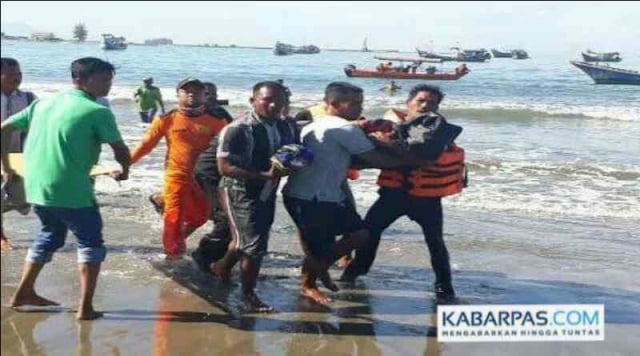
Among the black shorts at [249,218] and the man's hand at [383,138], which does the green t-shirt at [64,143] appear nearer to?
the black shorts at [249,218]

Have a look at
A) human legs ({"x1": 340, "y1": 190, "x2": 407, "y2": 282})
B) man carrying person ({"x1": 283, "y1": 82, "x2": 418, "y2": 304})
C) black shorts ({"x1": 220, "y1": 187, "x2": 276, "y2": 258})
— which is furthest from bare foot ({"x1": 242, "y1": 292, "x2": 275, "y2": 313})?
human legs ({"x1": 340, "y1": 190, "x2": 407, "y2": 282})

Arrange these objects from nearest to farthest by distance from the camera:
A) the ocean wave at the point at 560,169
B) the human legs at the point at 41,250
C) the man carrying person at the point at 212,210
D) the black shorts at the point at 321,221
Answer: the human legs at the point at 41,250
the black shorts at the point at 321,221
the man carrying person at the point at 212,210
the ocean wave at the point at 560,169

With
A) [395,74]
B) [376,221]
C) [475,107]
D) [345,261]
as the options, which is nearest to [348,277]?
[345,261]

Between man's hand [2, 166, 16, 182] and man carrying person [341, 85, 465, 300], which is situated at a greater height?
man's hand [2, 166, 16, 182]

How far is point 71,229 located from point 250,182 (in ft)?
3.81

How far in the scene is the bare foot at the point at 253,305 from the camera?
4996 millimetres

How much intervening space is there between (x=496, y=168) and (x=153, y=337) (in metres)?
9.65

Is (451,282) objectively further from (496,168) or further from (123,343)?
(496,168)

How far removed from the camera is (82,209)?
3.99m

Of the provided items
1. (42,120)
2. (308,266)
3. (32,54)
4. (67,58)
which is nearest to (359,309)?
(308,266)

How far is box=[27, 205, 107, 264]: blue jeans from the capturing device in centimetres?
400

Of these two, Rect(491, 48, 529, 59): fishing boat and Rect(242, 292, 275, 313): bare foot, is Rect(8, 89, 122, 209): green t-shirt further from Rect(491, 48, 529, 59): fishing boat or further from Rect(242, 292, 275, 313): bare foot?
Rect(491, 48, 529, 59): fishing boat

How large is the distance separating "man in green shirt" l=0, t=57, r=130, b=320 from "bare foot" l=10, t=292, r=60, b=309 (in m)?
0.01

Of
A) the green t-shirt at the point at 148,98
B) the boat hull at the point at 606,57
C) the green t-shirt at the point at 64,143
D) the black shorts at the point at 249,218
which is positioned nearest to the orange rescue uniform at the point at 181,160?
the black shorts at the point at 249,218
